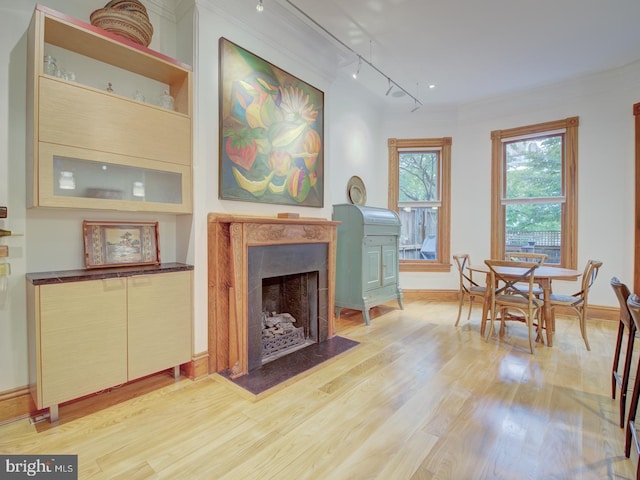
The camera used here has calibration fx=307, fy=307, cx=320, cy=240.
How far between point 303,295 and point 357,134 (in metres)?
2.66

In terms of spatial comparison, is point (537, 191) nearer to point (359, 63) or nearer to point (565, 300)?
point (565, 300)

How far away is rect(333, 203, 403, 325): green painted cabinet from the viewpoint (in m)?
3.71

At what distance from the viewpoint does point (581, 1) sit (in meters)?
2.68

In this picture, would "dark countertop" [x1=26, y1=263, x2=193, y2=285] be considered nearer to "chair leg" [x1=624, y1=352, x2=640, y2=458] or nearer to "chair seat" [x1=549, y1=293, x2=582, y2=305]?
"chair leg" [x1=624, y1=352, x2=640, y2=458]

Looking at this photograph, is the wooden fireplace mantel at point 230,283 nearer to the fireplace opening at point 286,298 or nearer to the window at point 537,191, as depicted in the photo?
the fireplace opening at point 286,298

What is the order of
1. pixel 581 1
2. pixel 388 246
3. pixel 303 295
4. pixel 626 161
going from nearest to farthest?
pixel 581 1 → pixel 303 295 → pixel 626 161 → pixel 388 246

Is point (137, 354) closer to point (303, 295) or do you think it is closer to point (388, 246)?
point (303, 295)

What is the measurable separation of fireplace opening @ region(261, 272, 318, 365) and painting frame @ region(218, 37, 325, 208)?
829 millimetres

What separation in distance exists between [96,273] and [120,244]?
353mm

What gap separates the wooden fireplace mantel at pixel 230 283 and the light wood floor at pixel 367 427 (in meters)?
0.21

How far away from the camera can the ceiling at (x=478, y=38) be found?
109 inches

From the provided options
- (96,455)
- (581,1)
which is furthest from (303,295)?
(581,1)

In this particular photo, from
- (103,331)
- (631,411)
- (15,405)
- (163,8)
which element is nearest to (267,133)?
(163,8)

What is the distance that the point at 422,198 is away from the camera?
5.13 meters
